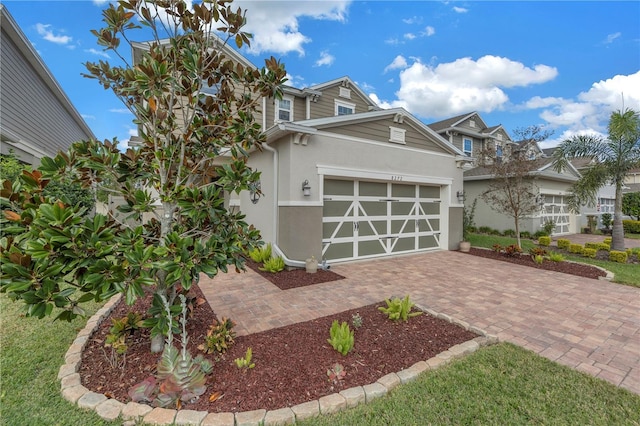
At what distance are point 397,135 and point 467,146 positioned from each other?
13.2m

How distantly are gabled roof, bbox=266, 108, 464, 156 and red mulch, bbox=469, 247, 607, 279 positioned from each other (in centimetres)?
388

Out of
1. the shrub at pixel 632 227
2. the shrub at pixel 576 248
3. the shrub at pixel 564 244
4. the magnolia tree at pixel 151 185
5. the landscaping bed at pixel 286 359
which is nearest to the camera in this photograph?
the magnolia tree at pixel 151 185

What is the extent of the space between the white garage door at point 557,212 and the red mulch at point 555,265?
748cm

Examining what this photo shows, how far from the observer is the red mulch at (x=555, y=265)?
6.75 meters

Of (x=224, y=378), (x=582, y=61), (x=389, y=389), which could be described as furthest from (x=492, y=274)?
(x=582, y=61)

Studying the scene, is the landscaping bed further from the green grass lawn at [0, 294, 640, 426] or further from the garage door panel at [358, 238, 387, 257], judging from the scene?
the garage door panel at [358, 238, 387, 257]

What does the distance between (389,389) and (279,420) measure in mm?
1064

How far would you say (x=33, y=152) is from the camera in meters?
9.48

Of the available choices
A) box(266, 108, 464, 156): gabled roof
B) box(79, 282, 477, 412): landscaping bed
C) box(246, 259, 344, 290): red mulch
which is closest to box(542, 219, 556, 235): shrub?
box(266, 108, 464, 156): gabled roof

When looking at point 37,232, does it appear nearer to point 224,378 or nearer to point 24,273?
point 24,273

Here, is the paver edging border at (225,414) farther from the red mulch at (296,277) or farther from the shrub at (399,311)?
the red mulch at (296,277)

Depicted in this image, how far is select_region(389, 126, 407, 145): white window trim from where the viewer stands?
8.38m

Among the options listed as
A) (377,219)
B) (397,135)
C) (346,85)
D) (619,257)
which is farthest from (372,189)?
(346,85)

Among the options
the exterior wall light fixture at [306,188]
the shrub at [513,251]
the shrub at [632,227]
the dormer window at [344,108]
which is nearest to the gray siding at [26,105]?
the exterior wall light fixture at [306,188]
